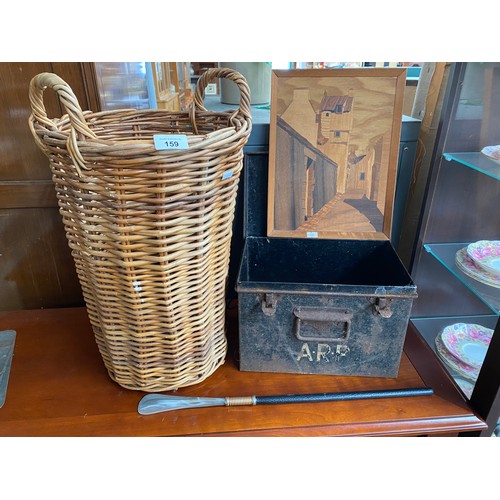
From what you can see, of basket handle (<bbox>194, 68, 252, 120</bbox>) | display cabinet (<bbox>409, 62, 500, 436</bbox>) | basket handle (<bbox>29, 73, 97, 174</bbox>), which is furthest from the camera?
display cabinet (<bbox>409, 62, 500, 436</bbox>)

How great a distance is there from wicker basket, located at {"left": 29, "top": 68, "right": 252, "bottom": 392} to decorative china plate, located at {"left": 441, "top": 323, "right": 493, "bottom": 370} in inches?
22.9

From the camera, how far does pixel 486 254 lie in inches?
36.1

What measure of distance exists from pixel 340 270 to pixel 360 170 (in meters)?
0.26

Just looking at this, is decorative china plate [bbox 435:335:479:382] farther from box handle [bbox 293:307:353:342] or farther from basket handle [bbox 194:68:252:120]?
basket handle [bbox 194:68:252:120]

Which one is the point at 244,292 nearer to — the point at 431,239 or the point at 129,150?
the point at 129,150

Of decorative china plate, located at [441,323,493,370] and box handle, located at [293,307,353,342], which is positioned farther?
decorative china plate, located at [441,323,493,370]

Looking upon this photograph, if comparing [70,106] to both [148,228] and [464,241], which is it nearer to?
[148,228]

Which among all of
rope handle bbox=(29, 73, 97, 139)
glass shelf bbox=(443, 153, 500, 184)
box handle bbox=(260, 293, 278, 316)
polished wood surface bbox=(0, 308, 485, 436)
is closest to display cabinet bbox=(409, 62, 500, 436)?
glass shelf bbox=(443, 153, 500, 184)

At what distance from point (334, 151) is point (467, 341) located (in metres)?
0.59

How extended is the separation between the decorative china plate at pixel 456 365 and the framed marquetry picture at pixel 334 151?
316 millimetres

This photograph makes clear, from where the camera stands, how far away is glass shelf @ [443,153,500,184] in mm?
854

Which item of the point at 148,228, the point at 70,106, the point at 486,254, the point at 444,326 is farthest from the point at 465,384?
the point at 70,106

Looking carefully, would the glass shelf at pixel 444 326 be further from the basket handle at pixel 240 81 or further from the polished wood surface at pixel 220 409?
the basket handle at pixel 240 81

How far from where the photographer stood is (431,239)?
3.23ft
